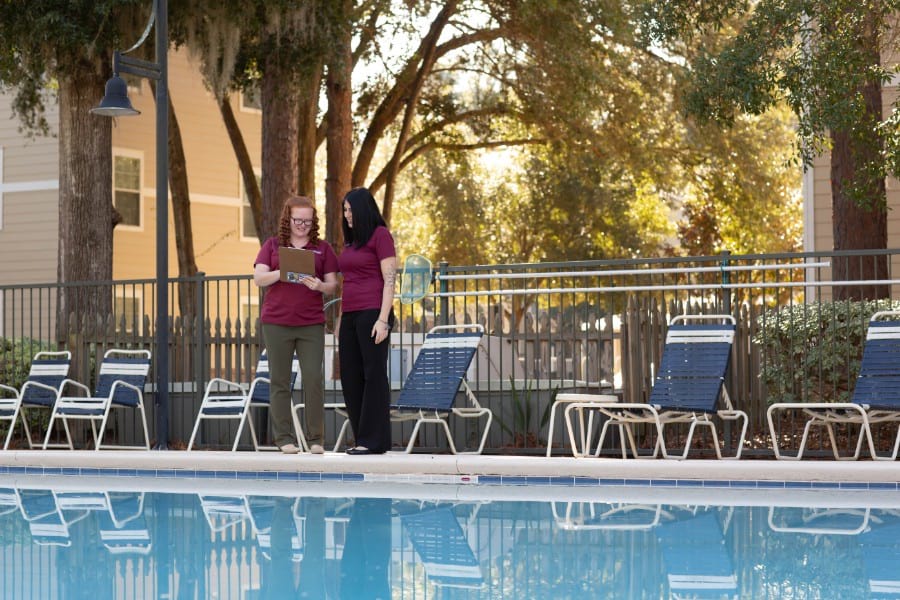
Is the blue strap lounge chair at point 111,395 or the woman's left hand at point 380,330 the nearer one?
the woman's left hand at point 380,330

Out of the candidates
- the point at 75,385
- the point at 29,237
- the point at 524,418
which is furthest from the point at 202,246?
the point at 524,418

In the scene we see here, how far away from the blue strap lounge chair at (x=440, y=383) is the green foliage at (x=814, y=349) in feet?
6.86

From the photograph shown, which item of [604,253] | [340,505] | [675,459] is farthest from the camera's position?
[604,253]

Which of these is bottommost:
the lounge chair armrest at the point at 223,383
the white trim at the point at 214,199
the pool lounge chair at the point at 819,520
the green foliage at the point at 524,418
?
the pool lounge chair at the point at 819,520

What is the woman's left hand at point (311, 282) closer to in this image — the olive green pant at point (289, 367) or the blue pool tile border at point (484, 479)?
the olive green pant at point (289, 367)

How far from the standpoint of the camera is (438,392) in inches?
385

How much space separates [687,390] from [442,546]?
3.47 metres

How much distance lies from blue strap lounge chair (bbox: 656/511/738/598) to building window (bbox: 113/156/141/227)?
17.9 metres

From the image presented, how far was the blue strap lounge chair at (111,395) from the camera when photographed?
11.2m

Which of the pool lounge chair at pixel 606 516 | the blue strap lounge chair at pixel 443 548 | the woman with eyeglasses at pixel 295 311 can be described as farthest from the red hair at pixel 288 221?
the pool lounge chair at pixel 606 516

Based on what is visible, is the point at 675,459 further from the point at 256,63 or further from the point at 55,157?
the point at 55,157

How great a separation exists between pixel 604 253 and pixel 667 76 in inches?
428

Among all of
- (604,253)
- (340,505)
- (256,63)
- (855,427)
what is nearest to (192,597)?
(340,505)

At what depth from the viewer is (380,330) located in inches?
350
